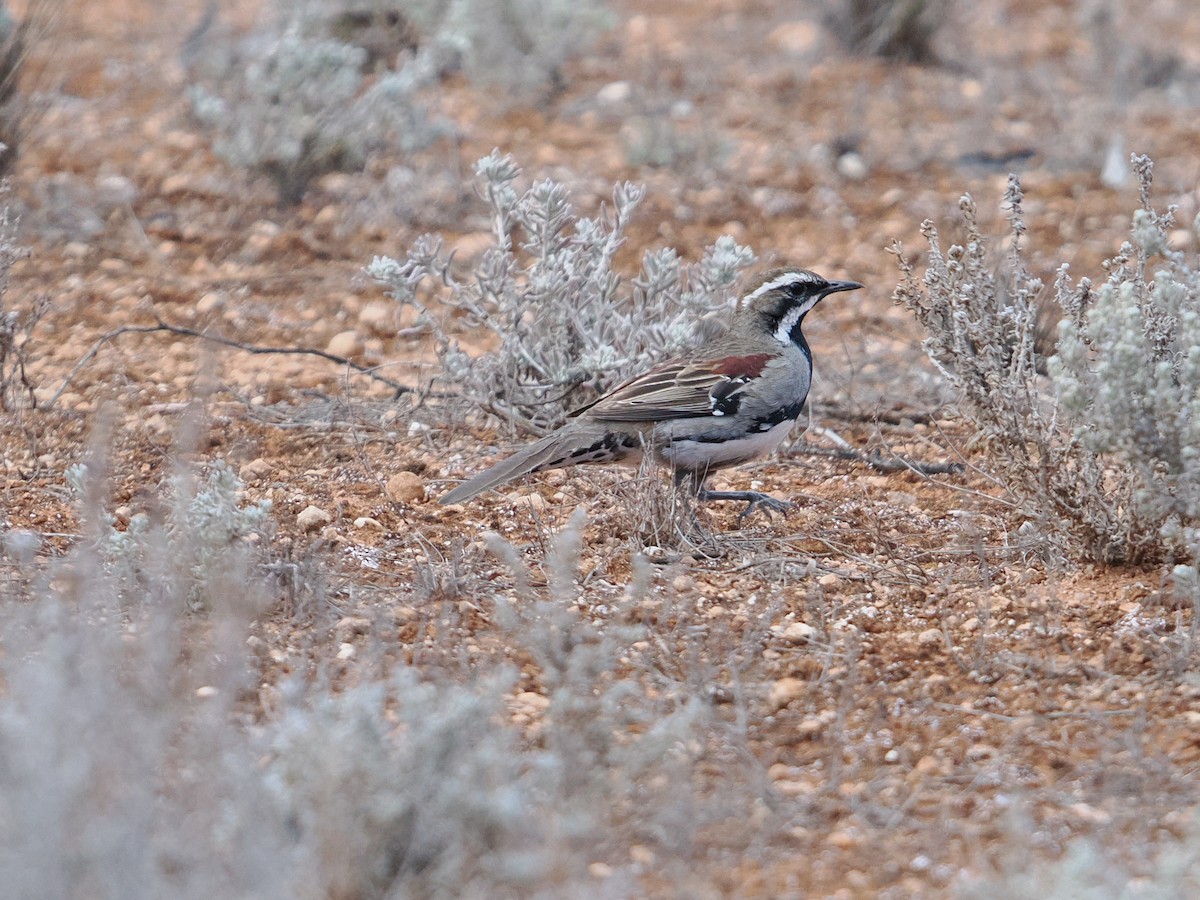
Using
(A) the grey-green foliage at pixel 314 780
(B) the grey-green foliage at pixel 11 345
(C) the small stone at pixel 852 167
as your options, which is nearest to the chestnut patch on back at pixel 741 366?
(A) the grey-green foliage at pixel 314 780

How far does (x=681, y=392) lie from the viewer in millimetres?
5926

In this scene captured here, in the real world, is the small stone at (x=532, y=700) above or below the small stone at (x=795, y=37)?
above

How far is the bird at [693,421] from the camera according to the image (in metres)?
5.80

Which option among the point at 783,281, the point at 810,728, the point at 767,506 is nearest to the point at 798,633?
the point at 810,728

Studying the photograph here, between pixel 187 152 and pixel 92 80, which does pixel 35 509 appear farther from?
pixel 92 80

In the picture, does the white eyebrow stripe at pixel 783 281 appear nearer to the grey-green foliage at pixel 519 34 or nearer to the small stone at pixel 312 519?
the small stone at pixel 312 519

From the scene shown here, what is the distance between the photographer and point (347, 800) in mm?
3141

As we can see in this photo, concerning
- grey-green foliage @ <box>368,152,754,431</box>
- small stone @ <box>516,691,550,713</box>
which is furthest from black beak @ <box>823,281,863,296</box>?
small stone @ <box>516,691,550,713</box>

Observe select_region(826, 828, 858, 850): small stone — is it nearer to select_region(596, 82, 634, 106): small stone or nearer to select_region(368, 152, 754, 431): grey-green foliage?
select_region(368, 152, 754, 431): grey-green foliage

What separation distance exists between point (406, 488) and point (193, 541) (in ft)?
4.67

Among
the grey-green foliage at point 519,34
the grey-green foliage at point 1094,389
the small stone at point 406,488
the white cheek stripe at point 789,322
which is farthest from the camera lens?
the grey-green foliage at point 519,34

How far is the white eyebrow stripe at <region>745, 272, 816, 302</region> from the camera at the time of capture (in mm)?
6477

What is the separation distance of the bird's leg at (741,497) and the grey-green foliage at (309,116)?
398 centimetres

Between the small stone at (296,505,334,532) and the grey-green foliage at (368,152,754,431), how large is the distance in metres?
0.96
